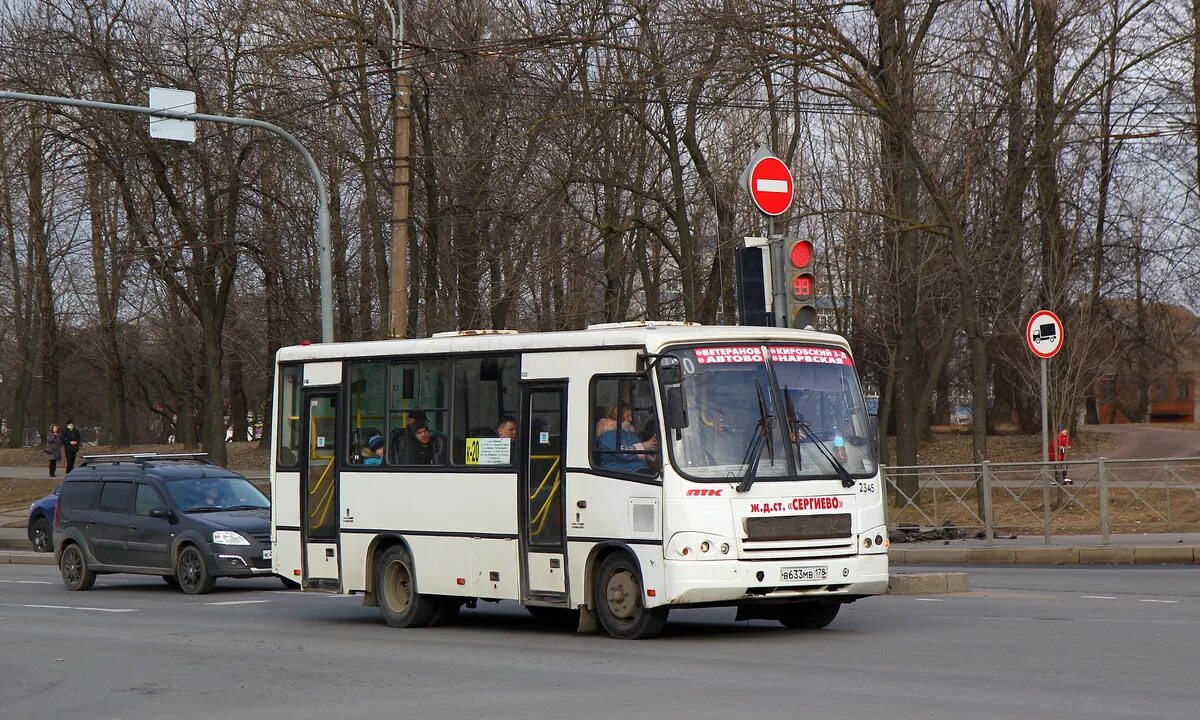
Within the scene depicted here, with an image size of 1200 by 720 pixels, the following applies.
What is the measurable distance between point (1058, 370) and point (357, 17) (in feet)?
65.1

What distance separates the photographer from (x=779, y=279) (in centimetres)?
1612

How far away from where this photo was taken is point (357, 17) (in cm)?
2742

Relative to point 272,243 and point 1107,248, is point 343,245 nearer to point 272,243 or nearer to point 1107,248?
point 272,243

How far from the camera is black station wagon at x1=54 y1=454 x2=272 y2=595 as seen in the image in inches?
810

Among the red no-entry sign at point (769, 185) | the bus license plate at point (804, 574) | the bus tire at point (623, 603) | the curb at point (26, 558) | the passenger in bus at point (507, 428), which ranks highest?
the red no-entry sign at point (769, 185)

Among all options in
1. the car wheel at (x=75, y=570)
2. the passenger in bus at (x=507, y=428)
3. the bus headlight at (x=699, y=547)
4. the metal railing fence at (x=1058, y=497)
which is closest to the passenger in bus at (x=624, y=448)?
the bus headlight at (x=699, y=547)

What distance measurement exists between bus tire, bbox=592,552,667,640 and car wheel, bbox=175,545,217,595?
8758mm

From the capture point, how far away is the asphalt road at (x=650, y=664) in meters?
9.58

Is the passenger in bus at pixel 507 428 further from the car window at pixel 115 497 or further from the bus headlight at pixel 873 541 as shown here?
the car window at pixel 115 497

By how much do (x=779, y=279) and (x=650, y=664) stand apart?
5.71 meters

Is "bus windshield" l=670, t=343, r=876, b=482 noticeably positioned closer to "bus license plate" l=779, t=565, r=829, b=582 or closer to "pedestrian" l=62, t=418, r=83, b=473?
"bus license plate" l=779, t=565, r=829, b=582

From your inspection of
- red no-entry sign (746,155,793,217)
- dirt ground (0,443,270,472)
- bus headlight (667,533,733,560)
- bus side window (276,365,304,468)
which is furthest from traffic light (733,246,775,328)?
dirt ground (0,443,270,472)

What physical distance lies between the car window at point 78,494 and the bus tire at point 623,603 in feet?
38.0

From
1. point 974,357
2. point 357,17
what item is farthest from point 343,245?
point 974,357
